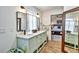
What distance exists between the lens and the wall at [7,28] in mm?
1957

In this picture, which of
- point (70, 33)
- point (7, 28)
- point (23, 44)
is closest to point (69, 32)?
point (70, 33)

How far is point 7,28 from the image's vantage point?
6.92ft

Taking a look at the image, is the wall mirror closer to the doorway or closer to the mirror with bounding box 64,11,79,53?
the mirror with bounding box 64,11,79,53

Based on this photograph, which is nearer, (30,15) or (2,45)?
(2,45)

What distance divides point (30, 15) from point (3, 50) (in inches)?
77.2

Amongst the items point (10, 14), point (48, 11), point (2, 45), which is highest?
point (48, 11)

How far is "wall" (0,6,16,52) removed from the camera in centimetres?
196

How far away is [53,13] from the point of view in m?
5.08

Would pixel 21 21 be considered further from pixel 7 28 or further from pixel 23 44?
pixel 7 28

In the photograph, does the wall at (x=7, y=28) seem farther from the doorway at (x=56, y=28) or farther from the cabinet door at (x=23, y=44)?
the doorway at (x=56, y=28)

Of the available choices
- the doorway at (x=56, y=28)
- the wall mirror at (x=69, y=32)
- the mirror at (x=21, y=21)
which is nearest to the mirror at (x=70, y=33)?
the wall mirror at (x=69, y=32)

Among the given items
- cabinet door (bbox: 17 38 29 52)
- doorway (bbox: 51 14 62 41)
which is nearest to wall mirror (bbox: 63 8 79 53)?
cabinet door (bbox: 17 38 29 52)
